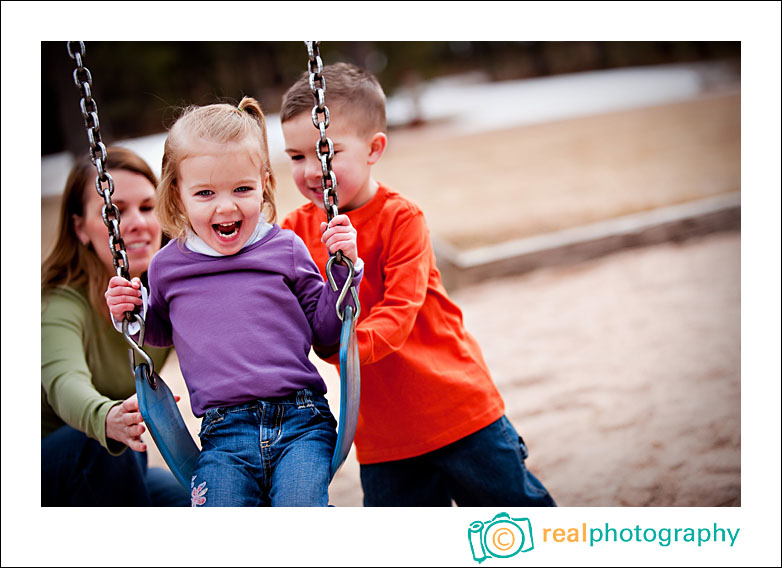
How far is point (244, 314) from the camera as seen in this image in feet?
5.44

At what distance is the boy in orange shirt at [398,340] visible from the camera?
70.1 inches

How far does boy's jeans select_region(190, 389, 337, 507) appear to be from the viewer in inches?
60.1

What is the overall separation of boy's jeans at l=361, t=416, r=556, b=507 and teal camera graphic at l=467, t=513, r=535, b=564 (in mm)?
49

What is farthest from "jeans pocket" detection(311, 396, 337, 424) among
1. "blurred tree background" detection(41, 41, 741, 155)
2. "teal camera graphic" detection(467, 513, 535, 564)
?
"blurred tree background" detection(41, 41, 741, 155)

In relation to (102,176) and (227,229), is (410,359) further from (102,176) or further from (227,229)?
(102,176)

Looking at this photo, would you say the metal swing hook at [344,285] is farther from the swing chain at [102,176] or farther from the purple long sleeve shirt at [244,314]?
the swing chain at [102,176]

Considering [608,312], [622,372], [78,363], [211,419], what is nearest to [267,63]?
[608,312]

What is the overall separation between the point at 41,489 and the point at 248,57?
6289mm

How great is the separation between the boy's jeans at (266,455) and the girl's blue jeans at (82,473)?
28.6 inches

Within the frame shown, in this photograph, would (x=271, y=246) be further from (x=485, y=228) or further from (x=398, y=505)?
(x=485, y=228)

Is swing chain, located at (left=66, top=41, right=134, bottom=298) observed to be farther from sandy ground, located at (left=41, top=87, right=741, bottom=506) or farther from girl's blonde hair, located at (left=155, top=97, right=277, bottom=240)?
sandy ground, located at (left=41, top=87, right=741, bottom=506)

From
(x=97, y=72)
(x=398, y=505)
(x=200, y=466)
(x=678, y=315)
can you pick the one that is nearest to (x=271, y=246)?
(x=200, y=466)

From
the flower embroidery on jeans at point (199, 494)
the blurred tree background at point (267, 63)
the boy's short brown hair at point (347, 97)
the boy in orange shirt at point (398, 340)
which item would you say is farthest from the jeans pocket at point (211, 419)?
the blurred tree background at point (267, 63)

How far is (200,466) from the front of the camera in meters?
1.59
